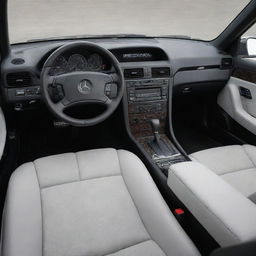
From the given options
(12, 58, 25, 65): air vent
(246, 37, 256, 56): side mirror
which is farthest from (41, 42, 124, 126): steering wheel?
(246, 37, 256, 56): side mirror

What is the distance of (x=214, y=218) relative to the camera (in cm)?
85

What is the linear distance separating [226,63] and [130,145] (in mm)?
1023

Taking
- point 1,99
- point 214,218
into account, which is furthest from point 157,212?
point 1,99

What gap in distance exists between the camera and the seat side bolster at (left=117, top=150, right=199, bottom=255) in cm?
95

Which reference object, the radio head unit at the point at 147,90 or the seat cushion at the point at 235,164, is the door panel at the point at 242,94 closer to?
the seat cushion at the point at 235,164

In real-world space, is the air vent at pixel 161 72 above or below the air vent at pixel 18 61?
below

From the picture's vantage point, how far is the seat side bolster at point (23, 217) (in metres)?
0.96

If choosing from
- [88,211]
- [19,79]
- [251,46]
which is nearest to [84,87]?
[19,79]

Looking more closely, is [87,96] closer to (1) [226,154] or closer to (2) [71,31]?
(1) [226,154]

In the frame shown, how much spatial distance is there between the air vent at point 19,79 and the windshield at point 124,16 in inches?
39.7

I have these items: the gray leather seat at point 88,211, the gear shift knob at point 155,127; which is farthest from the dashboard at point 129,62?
the gray leather seat at point 88,211

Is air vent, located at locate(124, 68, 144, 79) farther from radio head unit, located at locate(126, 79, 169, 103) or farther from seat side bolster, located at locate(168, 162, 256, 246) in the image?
seat side bolster, located at locate(168, 162, 256, 246)

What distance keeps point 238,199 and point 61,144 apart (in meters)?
1.76

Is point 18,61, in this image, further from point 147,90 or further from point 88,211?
point 88,211
